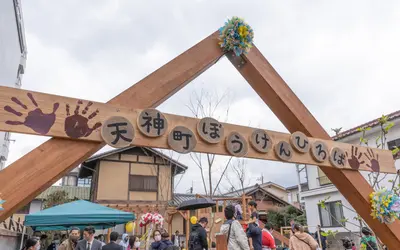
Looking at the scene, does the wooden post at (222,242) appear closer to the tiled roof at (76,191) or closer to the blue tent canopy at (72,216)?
the blue tent canopy at (72,216)

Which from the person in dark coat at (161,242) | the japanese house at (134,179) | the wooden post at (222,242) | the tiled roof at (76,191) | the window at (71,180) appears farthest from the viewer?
the window at (71,180)

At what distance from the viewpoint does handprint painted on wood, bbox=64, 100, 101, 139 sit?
2227 millimetres

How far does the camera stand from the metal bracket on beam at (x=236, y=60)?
335 cm

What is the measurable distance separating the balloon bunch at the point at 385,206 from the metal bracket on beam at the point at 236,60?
2230mm

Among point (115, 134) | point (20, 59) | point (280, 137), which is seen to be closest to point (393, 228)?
point (280, 137)

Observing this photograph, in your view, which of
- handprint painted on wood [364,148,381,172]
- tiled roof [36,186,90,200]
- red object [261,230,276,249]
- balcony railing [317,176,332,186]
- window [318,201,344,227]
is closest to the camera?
handprint painted on wood [364,148,381,172]

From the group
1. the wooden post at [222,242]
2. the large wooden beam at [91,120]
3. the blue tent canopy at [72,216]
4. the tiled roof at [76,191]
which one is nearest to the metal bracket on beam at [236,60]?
the large wooden beam at [91,120]

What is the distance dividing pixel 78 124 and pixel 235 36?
191cm

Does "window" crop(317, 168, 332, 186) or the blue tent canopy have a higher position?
"window" crop(317, 168, 332, 186)

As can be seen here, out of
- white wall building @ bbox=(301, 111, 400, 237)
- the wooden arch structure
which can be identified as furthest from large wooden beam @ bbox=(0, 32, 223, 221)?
white wall building @ bbox=(301, 111, 400, 237)

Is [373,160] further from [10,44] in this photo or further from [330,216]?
[330,216]

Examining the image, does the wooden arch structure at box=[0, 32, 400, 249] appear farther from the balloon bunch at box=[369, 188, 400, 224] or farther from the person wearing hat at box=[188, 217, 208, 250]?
the person wearing hat at box=[188, 217, 208, 250]

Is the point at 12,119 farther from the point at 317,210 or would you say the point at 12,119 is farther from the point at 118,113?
the point at 317,210

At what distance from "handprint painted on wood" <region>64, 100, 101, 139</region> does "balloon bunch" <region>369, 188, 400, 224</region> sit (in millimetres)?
3211
